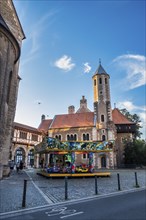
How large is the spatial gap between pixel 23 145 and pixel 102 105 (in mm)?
20933

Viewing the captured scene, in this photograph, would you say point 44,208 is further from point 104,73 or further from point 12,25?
point 104,73

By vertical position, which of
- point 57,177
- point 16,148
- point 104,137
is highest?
point 104,137

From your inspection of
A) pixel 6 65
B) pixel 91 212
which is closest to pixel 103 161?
pixel 6 65

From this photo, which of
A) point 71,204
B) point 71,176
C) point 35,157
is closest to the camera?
point 71,204

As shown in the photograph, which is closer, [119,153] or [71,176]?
[71,176]

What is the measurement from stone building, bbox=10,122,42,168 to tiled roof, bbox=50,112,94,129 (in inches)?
255

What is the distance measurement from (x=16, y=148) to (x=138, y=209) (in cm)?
3422

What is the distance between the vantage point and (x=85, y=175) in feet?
60.1

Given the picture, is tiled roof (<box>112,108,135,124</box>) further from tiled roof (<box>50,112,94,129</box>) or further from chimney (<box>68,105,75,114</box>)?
chimney (<box>68,105,75,114</box>)

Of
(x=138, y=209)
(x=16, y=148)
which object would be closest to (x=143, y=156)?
(x=16, y=148)

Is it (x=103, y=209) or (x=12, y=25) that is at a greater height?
(x=12, y=25)

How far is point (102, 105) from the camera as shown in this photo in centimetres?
4150

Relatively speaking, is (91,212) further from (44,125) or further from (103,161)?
(44,125)

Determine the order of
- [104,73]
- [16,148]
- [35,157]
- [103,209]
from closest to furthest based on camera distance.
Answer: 1. [103,209]
2. [16,148]
3. [35,157]
4. [104,73]
